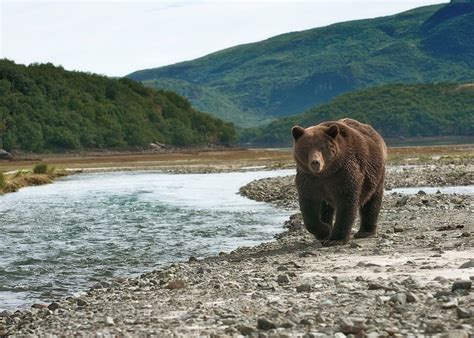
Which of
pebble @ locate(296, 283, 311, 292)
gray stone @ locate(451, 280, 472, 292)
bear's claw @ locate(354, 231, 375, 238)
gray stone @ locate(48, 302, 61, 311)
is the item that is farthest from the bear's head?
gray stone @ locate(48, 302, 61, 311)

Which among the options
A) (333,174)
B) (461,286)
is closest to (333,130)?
(333,174)

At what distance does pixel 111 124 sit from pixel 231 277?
12984 cm

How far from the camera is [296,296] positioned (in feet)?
31.0

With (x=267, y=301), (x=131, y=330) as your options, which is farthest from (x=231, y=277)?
(x=131, y=330)

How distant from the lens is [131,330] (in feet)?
27.5

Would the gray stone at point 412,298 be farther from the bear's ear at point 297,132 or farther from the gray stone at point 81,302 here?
the bear's ear at point 297,132

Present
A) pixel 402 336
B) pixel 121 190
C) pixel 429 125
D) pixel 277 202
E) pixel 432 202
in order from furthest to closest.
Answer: pixel 429 125, pixel 121 190, pixel 277 202, pixel 432 202, pixel 402 336

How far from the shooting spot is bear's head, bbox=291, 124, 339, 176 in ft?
42.6

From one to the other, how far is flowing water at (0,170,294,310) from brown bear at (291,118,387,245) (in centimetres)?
349

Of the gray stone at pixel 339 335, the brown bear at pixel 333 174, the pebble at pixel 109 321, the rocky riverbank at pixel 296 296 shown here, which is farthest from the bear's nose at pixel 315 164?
the gray stone at pixel 339 335

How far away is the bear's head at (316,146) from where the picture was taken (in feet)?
42.6

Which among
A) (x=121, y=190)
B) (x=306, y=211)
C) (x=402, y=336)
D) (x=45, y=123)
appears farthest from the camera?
(x=45, y=123)

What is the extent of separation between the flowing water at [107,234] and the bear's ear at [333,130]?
4.43 m

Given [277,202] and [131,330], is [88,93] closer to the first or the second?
[277,202]
